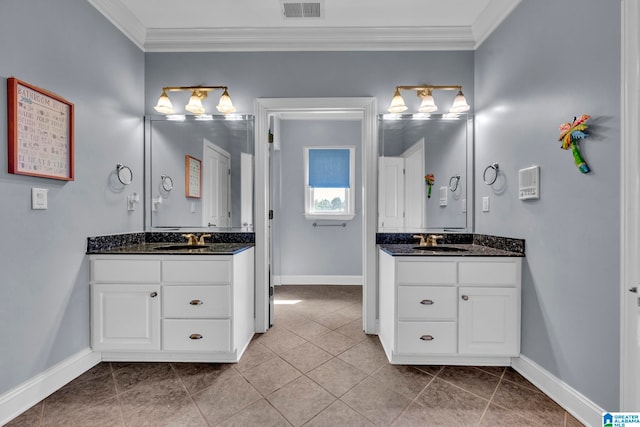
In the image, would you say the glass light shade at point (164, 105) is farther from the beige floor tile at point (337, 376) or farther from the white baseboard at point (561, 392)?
the white baseboard at point (561, 392)

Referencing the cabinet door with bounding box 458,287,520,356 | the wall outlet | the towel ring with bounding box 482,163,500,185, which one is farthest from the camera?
the wall outlet

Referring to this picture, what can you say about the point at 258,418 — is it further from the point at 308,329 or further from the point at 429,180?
the point at 429,180

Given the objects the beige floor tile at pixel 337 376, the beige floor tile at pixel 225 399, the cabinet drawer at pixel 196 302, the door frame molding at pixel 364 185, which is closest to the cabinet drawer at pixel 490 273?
the door frame molding at pixel 364 185

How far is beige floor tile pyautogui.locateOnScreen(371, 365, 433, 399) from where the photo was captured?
1796 mm

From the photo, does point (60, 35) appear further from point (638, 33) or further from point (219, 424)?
point (638, 33)

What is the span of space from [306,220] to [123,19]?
290 cm

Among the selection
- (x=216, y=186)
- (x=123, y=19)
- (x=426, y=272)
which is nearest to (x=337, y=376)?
(x=426, y=272)

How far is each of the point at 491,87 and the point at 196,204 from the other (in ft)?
8.66

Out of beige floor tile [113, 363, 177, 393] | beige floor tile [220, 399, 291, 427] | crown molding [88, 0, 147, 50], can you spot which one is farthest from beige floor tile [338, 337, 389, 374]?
crown molding [88, 0, 147, 50]

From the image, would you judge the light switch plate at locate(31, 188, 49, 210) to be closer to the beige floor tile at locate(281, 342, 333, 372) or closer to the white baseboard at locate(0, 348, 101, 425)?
the white baseboard at locate(0, 348, 101, 425)

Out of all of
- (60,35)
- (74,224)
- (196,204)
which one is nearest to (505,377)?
(196,204)

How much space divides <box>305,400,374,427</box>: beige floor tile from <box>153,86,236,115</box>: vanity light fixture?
2.29 metres

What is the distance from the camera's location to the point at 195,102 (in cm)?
253
